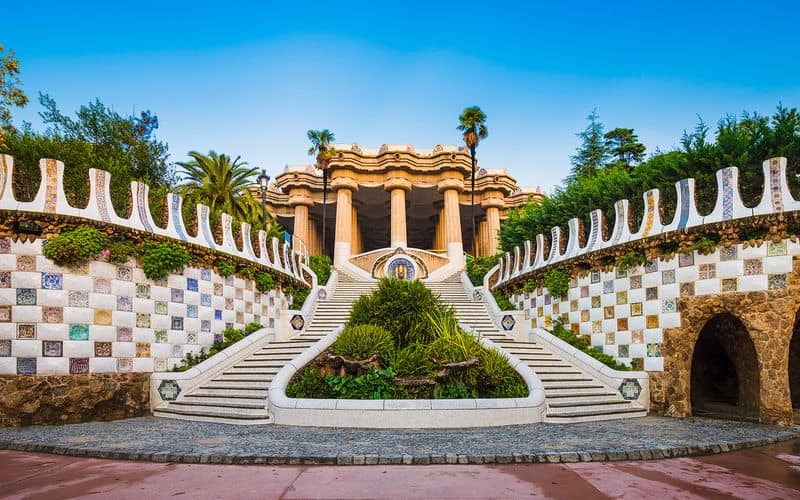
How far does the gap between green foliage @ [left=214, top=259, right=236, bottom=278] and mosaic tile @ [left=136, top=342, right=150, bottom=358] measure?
3.28 m

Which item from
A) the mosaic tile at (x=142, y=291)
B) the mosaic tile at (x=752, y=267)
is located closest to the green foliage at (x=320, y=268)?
the mosaic tile at (x=142, y=291)

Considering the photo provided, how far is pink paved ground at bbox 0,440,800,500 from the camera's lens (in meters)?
5.80

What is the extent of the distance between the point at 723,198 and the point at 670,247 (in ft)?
5.34

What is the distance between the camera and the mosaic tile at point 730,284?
1155 cm

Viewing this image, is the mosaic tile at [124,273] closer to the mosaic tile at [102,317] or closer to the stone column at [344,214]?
the mosaic tile at [102,317]

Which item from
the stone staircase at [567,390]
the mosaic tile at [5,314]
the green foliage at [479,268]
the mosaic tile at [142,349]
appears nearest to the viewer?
the mosaic tile at [5,314]

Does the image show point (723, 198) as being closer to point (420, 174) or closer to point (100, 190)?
point (100, 190)

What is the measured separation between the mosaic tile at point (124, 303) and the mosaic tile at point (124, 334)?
1.44 feet

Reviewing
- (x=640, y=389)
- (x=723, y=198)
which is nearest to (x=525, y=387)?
(x=640, y=389)

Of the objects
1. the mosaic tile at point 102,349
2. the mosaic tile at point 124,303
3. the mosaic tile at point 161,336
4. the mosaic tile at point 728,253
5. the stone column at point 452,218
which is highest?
the stone column at point 452,218

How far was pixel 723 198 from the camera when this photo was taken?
468 inches

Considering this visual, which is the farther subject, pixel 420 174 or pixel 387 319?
pixel 420 174

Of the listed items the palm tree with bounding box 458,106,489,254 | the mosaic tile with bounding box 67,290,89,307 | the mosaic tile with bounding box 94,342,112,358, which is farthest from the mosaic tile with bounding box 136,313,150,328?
the palm tree with bounding box 458,106,489,254

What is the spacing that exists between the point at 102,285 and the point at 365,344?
20.2ft
